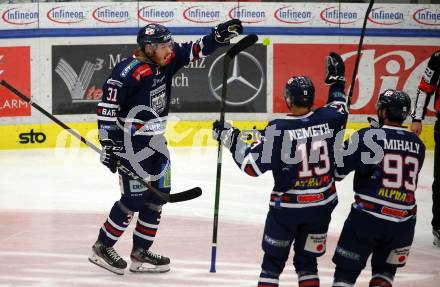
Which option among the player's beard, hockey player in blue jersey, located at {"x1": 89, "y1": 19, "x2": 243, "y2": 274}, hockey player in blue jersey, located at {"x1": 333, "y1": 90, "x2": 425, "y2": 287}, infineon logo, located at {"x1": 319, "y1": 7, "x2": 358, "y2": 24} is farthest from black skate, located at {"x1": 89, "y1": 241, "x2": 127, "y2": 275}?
infineon logo, located at {"x1": 319, "y1": 7, "x2": 358, "y2": 24}

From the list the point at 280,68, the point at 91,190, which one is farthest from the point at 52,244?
the point at 280,68

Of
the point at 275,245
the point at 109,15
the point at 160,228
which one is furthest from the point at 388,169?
the point at 109,15

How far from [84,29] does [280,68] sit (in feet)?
8.21

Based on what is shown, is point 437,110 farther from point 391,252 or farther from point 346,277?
point 346,277

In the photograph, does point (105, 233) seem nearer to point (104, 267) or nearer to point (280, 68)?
point (104, 267)

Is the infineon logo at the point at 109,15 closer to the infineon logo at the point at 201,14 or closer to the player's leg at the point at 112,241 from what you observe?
the infineon logo at the point at 201,14

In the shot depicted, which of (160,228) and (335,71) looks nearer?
(335,71)

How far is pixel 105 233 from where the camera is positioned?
23.6ft

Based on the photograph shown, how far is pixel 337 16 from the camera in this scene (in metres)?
12.3

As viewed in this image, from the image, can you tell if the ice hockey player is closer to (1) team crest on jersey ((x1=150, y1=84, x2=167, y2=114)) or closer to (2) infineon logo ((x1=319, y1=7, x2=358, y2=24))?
(1) team crest on jersey ((x1=150, y1=84, x2=167, y2=114))

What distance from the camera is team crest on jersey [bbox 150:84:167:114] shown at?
705cm

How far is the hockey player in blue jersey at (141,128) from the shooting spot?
6.91 meters

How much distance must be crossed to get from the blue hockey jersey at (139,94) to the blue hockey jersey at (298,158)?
4.85 feet

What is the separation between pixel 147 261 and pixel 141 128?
0.98m
